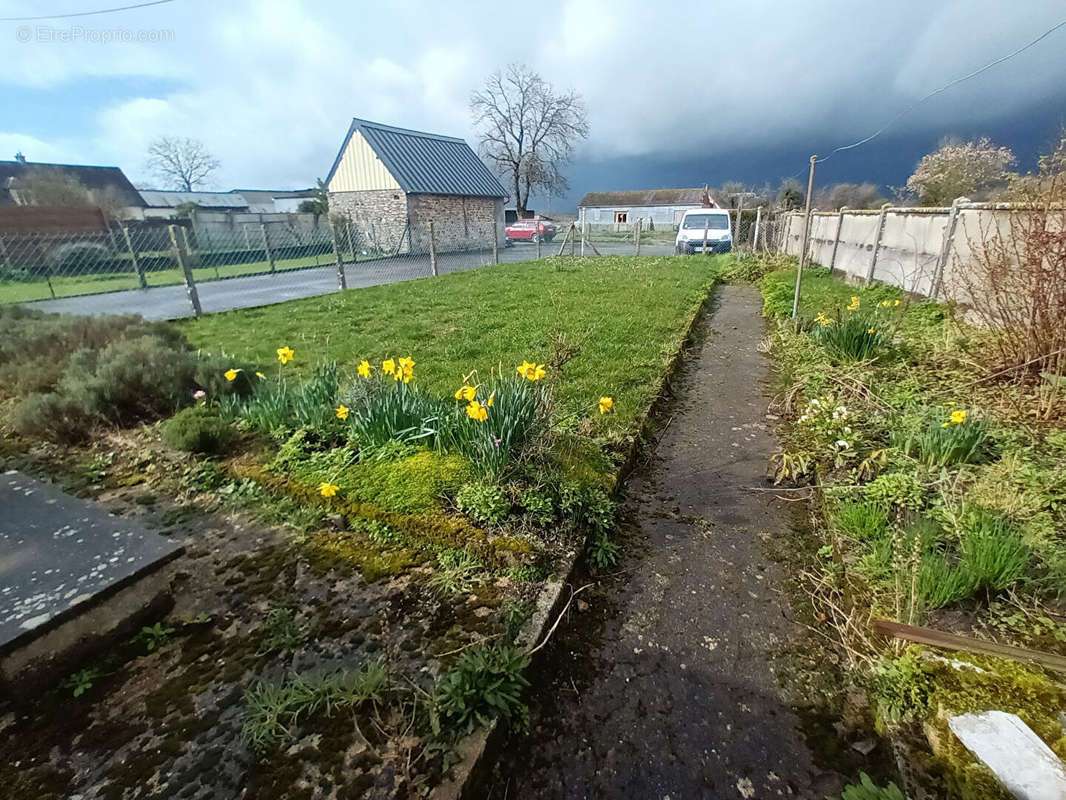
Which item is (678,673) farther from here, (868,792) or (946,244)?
(946,244)

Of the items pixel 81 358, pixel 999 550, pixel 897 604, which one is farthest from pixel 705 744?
pixel 81 358

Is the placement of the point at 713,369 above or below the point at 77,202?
below

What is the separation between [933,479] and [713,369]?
2.94m

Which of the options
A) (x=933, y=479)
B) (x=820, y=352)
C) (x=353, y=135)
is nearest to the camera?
(x=933, y=479)

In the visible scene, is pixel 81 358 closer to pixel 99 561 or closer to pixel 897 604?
pixel 99 561

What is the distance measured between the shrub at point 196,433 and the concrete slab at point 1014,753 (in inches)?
148

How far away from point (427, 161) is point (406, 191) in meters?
4.22

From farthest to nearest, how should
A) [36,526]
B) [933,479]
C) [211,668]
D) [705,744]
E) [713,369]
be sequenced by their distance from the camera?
[713,369] → [933,479] → [36,526] → [211,668] → [705,744]

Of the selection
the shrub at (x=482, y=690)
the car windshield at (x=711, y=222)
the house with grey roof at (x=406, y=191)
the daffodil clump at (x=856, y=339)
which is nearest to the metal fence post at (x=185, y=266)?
the shrub at (x=482, y=690)

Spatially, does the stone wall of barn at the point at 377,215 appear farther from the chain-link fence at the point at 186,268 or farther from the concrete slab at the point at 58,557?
the concrete slab at the point at 58,557

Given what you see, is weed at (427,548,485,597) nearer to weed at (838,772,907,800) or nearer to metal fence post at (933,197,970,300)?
weed at (838,772,907,800)

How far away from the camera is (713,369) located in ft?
18.1

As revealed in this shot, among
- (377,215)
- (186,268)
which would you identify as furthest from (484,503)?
(377,215)

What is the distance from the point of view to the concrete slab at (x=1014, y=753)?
3.97ft
